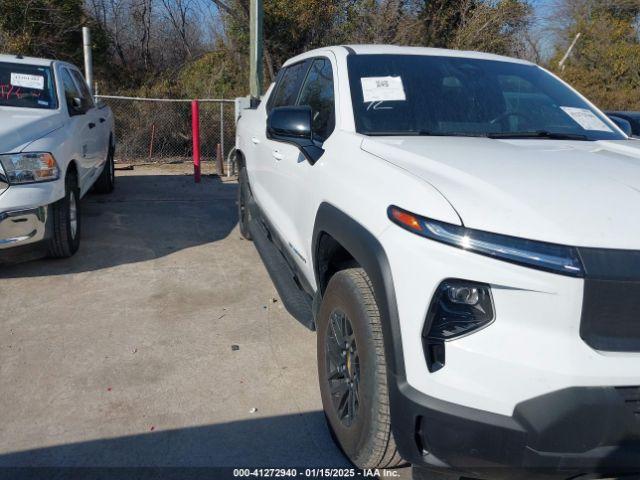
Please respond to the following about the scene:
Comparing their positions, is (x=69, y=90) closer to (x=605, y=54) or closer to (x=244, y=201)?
(x=244, y=201)

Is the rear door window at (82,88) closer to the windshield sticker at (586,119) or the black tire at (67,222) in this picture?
the black tire at (67,222)

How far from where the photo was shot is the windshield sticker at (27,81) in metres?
5.81

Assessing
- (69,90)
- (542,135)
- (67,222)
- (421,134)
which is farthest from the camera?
(69,90)

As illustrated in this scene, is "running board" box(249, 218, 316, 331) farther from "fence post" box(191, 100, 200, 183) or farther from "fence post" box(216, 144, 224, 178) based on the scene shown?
"fence post" box(216, 144, 224, 178)

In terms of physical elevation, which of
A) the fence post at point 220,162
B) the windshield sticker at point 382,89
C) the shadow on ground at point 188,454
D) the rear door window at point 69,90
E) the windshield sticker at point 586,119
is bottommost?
the fence post at point 220,162

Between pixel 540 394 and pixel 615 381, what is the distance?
23 cm

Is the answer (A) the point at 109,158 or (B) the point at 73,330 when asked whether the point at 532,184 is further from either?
(A) the point at 109,158

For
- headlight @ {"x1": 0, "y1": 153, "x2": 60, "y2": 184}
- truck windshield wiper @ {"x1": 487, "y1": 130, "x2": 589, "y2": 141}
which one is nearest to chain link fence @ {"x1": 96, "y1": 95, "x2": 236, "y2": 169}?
headlight @ {"x1": 0, "y1": 153, "x2": 60, "y2": 184}

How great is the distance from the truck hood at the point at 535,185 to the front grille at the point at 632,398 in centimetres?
44

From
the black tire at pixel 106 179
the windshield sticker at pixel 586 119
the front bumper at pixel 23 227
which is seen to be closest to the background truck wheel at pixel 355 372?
the windshield sticker at pixel 586 119

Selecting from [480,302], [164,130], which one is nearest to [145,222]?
A: [164,130]

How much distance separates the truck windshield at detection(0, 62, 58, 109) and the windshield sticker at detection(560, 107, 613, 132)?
15.2 feet

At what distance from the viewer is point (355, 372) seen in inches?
98.1

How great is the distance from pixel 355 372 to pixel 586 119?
212 cm
